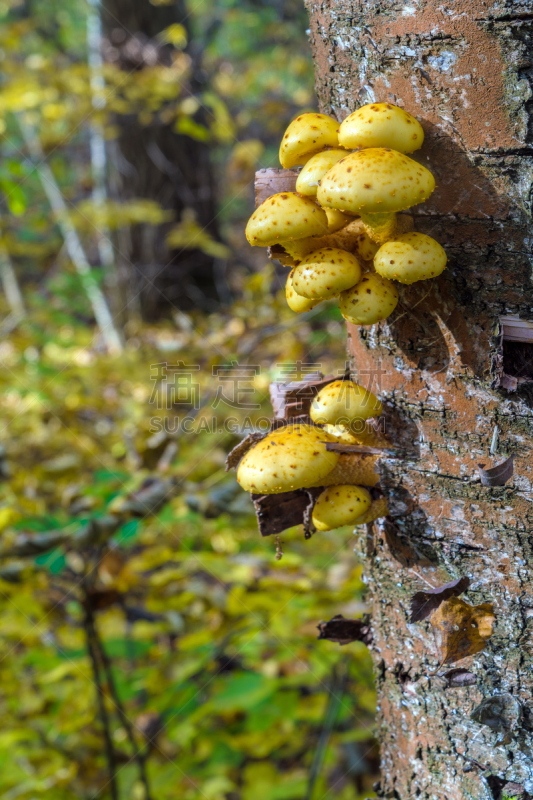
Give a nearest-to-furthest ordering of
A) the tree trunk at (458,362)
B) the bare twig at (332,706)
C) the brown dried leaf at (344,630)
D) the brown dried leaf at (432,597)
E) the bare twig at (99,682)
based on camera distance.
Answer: the tree trunk at (458,362) → the brown dried leaf at (432,597) → the brown dried leaf at (344,630) → the bare twig at (99,682) → the bare twig at (332,706)

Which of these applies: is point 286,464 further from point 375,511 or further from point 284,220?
point 284,220

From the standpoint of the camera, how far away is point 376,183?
1.01 metres

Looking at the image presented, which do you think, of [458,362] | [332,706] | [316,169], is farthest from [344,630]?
[332,706]

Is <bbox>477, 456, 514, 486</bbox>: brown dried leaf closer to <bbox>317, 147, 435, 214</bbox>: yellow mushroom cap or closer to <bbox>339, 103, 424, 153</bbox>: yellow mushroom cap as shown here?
<bbox>317, 147, 435, 214</bbox>: yellow mushroom cap

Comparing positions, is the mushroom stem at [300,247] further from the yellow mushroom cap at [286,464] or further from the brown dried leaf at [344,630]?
the brown dried leaf at [344,630]

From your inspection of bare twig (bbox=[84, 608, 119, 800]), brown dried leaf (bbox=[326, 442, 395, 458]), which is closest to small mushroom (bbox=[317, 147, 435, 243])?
brown dried leaf (bbox=[326, 442, 395, 458])

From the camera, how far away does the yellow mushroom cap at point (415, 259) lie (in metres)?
1.00

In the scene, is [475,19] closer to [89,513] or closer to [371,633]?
[371,633]

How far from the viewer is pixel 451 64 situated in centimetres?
99

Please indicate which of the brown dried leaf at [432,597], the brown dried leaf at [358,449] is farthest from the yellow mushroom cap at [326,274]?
the brown dried leaf at [432,597]

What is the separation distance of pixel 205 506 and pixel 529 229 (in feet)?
4.80

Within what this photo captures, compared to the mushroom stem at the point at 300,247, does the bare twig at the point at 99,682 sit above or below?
below

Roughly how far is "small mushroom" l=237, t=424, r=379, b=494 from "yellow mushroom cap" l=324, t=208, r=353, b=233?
0.50 metres

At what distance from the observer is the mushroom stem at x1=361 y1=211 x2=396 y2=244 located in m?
1.15
